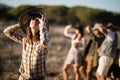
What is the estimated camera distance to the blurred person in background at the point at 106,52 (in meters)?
7.58

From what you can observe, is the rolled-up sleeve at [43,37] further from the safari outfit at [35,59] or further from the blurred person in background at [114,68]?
the blurred person in background at [114,68]

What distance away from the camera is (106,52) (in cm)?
760

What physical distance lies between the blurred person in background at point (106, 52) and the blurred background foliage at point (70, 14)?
51.6 ft

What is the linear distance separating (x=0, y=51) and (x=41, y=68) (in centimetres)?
919

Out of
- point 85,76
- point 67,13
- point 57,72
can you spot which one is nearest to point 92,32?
point 85,76

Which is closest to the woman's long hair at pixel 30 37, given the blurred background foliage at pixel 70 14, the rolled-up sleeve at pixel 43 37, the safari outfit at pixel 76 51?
the rolled-up sleeve at pixel 43 37

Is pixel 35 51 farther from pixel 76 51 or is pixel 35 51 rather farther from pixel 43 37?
pixel 76 51

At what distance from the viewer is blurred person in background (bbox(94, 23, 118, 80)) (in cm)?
758

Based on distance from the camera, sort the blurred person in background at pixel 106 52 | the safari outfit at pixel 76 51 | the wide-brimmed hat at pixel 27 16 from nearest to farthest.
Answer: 1. the wide-brimmed hat at pixel 27 16
2. the blurred person in background at pixel 106 52
3. the safari outfit at pixel 76 51

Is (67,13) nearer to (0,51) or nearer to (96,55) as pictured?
(0,51)

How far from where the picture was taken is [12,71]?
9969 mm

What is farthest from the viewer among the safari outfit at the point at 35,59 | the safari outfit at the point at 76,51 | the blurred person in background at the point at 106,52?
the safari outfit at the point at 76,51

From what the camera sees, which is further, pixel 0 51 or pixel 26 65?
pixel 0 51

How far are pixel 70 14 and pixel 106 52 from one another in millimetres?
18097
